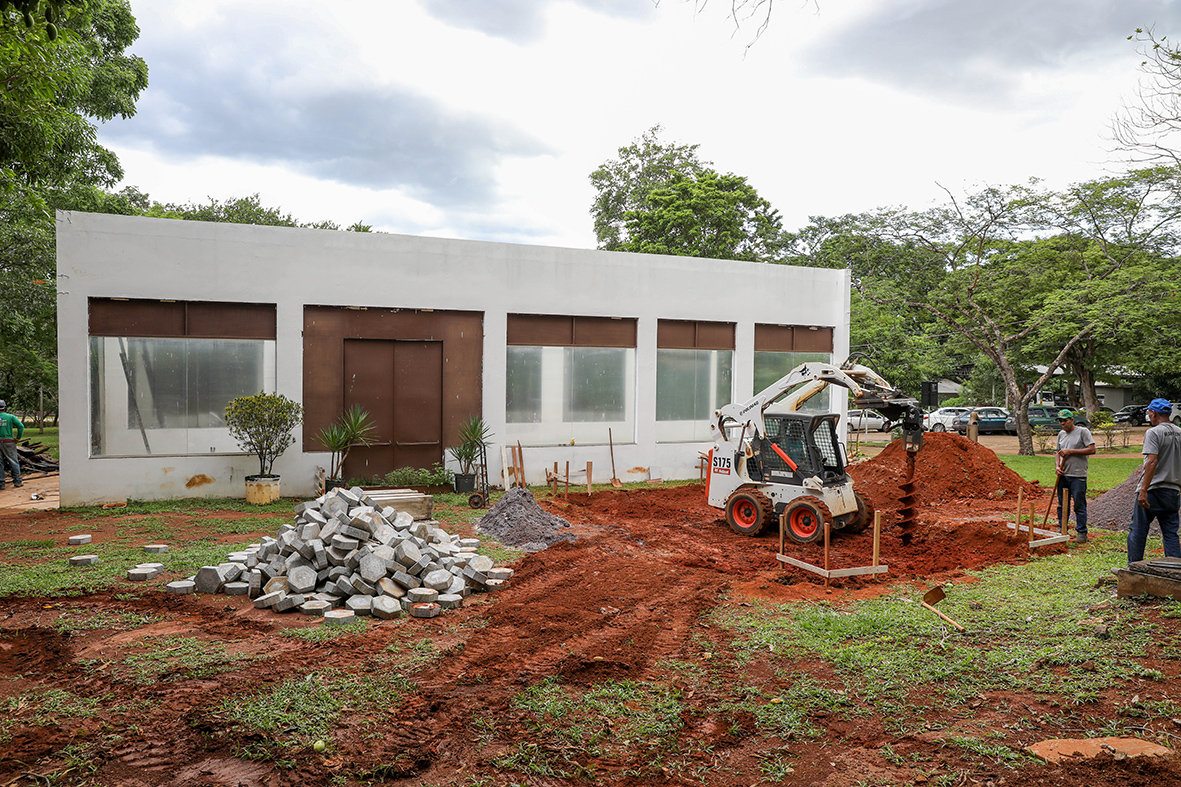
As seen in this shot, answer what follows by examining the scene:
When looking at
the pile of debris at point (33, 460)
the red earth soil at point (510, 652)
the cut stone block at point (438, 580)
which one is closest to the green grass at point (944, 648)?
the red earth soil at point (510, 652)

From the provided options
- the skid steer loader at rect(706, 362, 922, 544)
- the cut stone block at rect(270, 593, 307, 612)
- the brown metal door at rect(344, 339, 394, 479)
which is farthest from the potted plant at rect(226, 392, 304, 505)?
the skid steer loader at rect(706, 362, 922, 544)

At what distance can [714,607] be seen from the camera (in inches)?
276

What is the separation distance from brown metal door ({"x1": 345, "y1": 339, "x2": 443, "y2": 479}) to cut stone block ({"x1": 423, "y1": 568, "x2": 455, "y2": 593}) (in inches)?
292

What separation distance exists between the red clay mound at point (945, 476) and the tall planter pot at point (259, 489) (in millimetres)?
11111

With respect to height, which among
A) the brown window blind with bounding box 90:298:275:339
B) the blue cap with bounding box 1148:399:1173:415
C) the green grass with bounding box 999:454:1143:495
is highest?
the brown window blind with bounding box 90:298:275:339

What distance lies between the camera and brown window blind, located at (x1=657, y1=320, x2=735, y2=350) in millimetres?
16812

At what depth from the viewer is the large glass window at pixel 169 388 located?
12.8m

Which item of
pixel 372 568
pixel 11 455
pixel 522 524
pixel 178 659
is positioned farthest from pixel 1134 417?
pixel 11 455

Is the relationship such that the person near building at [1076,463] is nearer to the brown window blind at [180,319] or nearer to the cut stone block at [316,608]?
the cut stone block at [316,608]

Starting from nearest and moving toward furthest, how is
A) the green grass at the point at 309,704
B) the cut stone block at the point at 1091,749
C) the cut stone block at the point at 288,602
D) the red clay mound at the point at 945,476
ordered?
1. the cut stone block at the point at 1091,749
2. the green grass at the point at 309,704
3. the cut stone block at the point at 288,602
4. the red clay mound at the point at 945,476

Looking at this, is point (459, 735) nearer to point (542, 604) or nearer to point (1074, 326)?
point (542, 604)

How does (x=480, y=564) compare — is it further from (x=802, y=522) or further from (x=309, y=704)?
(x=802, y=522)

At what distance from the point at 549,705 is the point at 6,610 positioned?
18.5ft

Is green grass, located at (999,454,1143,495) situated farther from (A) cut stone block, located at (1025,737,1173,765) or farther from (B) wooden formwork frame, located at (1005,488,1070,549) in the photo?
(A) cut stone block, located at (1025,737,1173,765)
